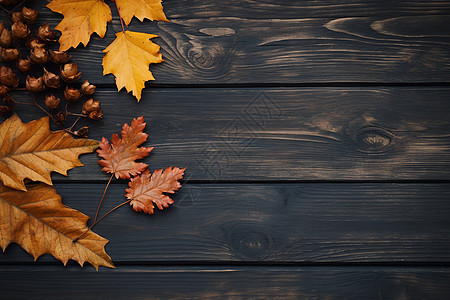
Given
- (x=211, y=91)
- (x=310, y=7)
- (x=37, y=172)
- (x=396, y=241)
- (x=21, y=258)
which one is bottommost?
(x=21, y=258)

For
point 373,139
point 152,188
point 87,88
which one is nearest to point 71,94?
point 87,88

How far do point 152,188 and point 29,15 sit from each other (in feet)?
1.39

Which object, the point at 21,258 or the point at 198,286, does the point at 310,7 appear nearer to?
the point at 198,286

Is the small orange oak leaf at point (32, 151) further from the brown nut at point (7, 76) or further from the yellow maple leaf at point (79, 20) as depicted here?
the yellow maple leaf at point (79, 20)

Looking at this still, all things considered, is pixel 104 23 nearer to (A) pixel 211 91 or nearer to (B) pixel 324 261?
(A) pixel 211 91

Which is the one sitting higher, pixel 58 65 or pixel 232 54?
pixel 232 54

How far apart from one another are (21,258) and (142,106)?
383 mm

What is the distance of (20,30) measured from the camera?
65 centimetres

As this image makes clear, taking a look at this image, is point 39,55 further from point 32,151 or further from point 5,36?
point 32,151

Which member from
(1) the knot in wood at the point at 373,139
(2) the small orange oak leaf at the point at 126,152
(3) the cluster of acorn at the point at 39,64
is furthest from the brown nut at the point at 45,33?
(1) the knot in wood at the point at 373,139

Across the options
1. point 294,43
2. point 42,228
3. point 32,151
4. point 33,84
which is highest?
point 294,43

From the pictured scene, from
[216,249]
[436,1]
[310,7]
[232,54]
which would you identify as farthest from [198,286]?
[436,1]

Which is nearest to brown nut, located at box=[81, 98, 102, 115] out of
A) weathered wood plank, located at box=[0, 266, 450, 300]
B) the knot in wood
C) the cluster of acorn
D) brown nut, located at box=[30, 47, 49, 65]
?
the cluster of acorn

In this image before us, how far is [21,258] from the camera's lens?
0.66 m
